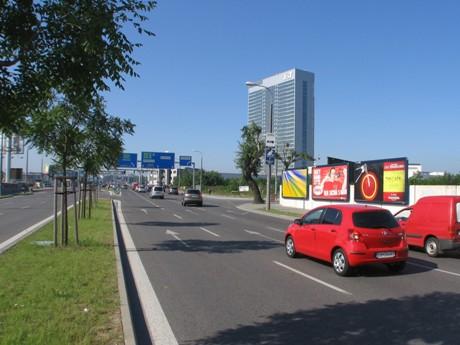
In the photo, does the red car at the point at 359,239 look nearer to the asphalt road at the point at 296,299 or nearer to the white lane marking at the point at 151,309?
the asphalt road at the point at 296,299

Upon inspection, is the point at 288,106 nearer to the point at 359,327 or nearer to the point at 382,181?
the point at 382,181

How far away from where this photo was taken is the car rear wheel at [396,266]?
37.2ft

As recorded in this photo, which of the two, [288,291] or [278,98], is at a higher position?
[278,98]

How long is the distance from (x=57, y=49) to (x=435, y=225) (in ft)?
41.1

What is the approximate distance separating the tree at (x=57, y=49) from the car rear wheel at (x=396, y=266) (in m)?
8.15

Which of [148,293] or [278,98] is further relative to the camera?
[278,98]

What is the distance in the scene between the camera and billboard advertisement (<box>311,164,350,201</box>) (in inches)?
1391

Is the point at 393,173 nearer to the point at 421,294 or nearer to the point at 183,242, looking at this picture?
the point at 183,242

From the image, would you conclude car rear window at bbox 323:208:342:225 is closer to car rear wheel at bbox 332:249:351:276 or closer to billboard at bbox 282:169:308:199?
car rear wheel at bbox 332:249:351:276

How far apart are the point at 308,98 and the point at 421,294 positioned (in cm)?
6023

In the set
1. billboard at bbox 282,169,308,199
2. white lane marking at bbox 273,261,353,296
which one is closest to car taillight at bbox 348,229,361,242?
white lane marking at bbox 273,261,353,296

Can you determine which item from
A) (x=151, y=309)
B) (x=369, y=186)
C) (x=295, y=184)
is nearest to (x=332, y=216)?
(x=151, y=309)

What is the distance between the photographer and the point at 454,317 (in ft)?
24.3

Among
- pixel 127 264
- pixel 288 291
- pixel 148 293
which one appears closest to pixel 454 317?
pixel 288 291
